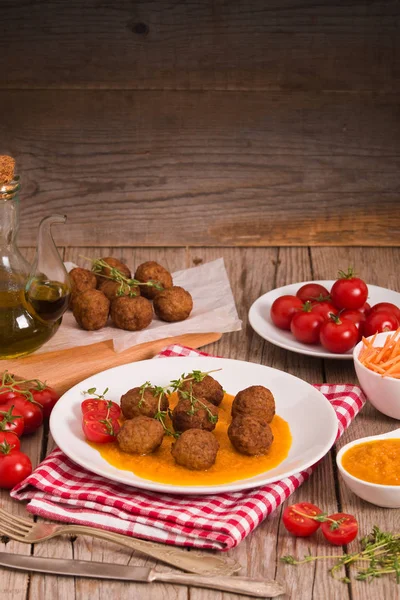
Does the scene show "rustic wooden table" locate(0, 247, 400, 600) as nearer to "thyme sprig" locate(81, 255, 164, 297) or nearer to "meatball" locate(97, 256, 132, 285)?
"thyme sprig" locate(81, 255, 164, 297)

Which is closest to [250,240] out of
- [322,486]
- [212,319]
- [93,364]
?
[212,319]

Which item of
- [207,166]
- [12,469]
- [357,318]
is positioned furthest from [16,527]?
[207,166]

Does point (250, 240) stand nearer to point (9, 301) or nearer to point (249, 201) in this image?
point (249, 201)

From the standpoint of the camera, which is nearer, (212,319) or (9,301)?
(9,301)

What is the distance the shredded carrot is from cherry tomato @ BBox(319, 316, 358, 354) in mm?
Answer: 180

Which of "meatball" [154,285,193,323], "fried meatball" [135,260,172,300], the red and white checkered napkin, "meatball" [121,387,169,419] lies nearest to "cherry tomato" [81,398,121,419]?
"meatball" [121,387,169,419]

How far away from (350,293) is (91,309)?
85 cm

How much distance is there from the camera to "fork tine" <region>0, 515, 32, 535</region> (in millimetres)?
2012

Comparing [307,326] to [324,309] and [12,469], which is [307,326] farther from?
[12,469]

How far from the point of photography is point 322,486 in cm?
222

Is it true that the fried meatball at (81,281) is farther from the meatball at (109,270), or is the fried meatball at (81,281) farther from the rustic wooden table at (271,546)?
the rustic wooden table at (271,546)

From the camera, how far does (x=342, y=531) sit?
194cm

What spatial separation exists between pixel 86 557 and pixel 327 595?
0.53 m

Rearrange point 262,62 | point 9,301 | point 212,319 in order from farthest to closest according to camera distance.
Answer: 1. point 262,62
2. point 212,319
3. point 9,301
